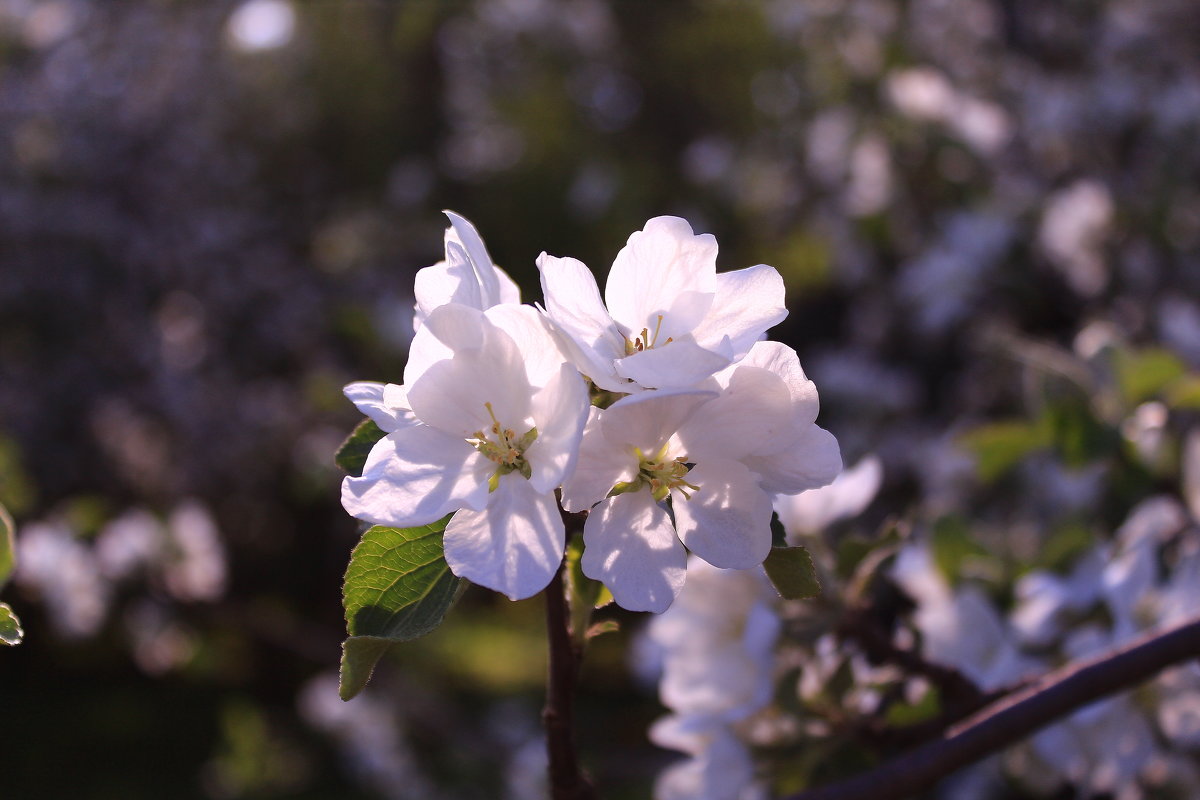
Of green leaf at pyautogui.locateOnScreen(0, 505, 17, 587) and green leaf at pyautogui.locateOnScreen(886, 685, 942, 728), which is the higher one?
green leaf at pyautogui.locateOnScreen(0, 505, 17, 587)

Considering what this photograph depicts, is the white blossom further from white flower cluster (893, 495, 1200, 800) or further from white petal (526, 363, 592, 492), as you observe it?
white petal (526, 363, 592, 492)

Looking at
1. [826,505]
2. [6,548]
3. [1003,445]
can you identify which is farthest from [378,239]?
[6,548]

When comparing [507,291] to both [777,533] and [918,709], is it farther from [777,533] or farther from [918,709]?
[918,709]

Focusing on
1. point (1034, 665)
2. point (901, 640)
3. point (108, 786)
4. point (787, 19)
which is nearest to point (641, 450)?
point (901, 640)

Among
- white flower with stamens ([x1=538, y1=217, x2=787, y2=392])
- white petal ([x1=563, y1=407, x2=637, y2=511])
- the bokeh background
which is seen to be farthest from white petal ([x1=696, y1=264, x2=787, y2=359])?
the bokeh background

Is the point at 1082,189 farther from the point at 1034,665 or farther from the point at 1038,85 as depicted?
the point at 1034,665
